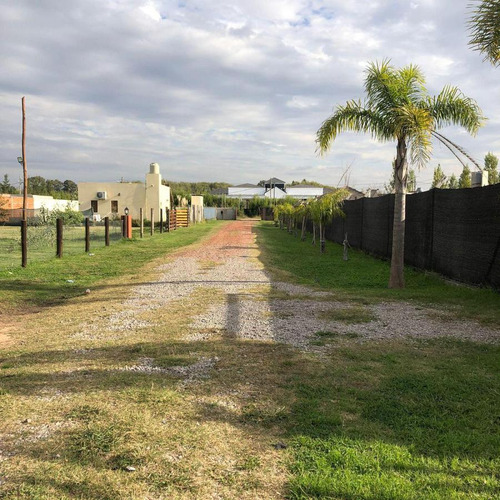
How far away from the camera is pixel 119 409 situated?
356 centimetres

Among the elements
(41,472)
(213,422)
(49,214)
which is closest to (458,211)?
(213,422)

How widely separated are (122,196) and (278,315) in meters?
39.8

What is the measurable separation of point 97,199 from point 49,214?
20166mm

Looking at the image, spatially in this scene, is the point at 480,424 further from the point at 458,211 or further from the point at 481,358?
the point at 458,211

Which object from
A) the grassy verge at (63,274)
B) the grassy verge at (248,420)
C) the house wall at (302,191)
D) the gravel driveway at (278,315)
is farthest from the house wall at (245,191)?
the grassy verge at (248,420)

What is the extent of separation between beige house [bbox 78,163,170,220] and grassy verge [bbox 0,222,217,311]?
86.5 feet

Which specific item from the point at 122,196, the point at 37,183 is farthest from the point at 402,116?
the point at 37,183

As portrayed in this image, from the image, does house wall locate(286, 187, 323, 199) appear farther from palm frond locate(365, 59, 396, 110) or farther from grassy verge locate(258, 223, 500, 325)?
palm frond locate(365, 59, 396, 110)

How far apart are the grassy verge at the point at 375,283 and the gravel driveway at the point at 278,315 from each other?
23.3 inches

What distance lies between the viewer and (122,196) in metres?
44.5

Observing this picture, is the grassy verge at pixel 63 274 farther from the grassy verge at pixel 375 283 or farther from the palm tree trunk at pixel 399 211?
the palm tree trunk at pixel 399 211

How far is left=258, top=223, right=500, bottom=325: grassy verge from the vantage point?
302 inches

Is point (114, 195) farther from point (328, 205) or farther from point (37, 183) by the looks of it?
point (37, 183)

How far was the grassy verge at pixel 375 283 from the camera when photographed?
7681mm
